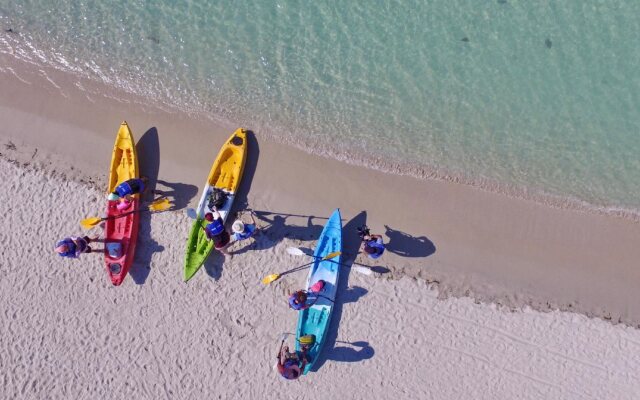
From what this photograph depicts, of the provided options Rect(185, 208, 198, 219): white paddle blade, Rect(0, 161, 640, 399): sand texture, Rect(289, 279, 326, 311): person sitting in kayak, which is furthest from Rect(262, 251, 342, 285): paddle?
Rect(185, 208, 198, 219): white paddle blade

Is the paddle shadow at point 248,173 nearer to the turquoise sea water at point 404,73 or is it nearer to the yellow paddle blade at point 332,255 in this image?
the turquoise sea water at point 404,73

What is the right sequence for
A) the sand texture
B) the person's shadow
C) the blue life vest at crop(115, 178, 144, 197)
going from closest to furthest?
the sand texture < the blue life vest at crop(115, 178, 144, 197) < the person's shadow

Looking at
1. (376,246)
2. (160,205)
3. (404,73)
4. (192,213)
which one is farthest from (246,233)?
(404,73)

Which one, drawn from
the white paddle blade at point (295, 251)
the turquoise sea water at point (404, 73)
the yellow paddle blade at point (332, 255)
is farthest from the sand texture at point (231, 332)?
the turquoise sea water at point (404, 73)

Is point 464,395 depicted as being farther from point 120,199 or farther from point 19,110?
point 19,110

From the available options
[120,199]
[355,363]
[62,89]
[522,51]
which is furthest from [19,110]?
[522,51]

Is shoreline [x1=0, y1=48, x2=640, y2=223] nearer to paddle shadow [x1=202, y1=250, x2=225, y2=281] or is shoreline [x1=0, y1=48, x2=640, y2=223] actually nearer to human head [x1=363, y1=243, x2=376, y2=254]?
human head [x1=363, y1=243, x2=376, y2=254]

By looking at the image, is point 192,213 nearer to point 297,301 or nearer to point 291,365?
point 297,301
